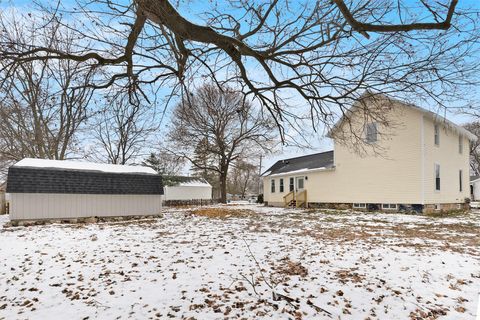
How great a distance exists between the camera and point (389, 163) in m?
16.4

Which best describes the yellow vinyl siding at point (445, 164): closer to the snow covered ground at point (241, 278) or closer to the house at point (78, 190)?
the snow covered ground at point (241, 278)

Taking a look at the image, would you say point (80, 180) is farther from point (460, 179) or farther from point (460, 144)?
point (460, 144)

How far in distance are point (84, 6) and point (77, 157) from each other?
23111 millimetres

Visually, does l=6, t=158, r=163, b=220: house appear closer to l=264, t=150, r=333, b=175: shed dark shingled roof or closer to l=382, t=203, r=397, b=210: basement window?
l=264, t=150, r=333, b=175: shed dark shingled roof

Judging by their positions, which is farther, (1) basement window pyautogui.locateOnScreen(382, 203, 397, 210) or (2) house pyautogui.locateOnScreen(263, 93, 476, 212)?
(1) basement window pyautogui.locateOnScreen(382, 203, 397, 210)

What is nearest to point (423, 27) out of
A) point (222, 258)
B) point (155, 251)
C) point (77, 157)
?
point (222, 258)

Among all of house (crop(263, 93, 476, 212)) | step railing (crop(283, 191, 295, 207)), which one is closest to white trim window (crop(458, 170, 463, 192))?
house (crop(263, 93, 476, 212))

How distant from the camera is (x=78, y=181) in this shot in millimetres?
13414

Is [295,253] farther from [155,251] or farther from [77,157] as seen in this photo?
[77,157]

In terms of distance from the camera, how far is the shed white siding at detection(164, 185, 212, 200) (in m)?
36.5

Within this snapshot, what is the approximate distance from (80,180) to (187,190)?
24.4m

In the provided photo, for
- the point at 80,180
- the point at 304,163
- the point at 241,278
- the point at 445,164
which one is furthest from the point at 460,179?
the point at 80,180

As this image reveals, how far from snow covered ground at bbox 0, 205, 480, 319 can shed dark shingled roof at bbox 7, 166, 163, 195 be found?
4656 millimetres

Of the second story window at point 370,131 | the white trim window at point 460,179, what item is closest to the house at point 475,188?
the white trim window at point 460,179
